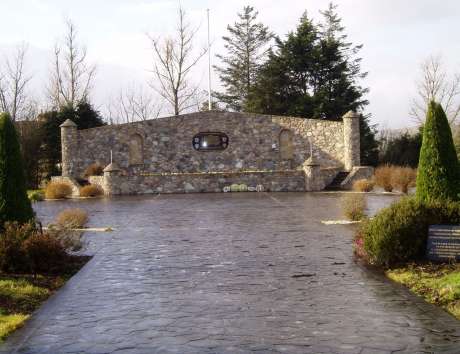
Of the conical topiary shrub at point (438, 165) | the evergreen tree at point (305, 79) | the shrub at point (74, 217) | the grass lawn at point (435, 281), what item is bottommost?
the grass lawn at point (435, 281)

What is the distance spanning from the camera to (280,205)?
71.9ft

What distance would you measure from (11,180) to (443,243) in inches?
289

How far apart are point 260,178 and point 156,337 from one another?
2596 centimetres

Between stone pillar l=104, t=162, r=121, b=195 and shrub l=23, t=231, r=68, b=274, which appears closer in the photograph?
shrub l=23, t=231, r=68, b=274

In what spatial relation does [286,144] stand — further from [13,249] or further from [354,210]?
[13,249]

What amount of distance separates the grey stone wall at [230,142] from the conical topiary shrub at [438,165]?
25942mm

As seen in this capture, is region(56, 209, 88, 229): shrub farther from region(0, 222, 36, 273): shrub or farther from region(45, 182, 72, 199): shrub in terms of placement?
region(45, 182, 72, 199): shrub

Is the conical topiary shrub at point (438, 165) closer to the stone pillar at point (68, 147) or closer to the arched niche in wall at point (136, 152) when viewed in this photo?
the stone pillar at point (68, 147)

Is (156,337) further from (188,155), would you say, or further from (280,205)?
(188,155)

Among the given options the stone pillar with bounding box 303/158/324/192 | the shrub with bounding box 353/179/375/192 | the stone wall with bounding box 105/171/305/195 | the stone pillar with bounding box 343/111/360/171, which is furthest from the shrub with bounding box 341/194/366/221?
the stone pillar with bounding box 343/111/360/171

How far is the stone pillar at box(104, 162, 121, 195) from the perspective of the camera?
30812mm

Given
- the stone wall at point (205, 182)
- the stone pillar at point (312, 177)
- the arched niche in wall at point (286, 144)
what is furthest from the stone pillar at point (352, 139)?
the arched niche in wall at point (286, 144)

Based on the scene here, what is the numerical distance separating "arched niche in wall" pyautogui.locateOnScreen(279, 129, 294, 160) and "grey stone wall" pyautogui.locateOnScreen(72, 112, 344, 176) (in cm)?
21

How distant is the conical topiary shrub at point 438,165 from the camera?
33.0ft
